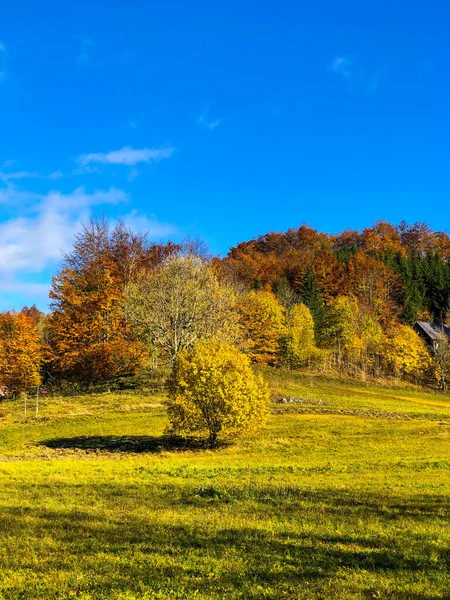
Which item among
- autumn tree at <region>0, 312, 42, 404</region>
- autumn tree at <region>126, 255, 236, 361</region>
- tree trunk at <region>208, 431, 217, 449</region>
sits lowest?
tree trunk at <region>208, 431, 217, 449</region>

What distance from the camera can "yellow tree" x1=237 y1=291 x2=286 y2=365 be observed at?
254 feet

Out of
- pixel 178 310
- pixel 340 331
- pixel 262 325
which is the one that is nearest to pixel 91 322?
pixel 178 310

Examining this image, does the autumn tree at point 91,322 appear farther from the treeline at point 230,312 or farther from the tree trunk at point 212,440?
the tree trunk at point 212,440

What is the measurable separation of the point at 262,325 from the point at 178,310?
28.7 metres

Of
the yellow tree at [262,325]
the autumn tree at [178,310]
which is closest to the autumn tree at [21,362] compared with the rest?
the autumn tree at [178,310]

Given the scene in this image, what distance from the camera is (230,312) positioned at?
60.2 metres

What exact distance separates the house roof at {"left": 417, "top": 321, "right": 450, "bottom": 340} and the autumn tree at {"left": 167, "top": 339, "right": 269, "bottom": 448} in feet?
271

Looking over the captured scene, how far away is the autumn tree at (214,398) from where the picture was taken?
29.9 m

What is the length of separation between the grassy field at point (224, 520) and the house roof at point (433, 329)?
7874cm

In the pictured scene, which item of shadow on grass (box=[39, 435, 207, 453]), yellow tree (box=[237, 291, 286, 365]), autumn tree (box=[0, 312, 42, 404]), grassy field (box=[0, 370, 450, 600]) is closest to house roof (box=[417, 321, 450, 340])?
yellow tree (box=[237, 291, 286, 365])

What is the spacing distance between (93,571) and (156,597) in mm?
1694

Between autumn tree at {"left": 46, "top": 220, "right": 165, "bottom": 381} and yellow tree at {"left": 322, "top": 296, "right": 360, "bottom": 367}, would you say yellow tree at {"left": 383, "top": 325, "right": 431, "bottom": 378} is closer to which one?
yellow tree at {"left": 322, "top": 296, "right": 360, "bottom": 367}

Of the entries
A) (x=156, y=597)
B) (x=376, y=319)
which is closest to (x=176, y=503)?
(x=156, y=597)

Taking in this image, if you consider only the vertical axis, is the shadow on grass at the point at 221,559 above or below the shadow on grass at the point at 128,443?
above
